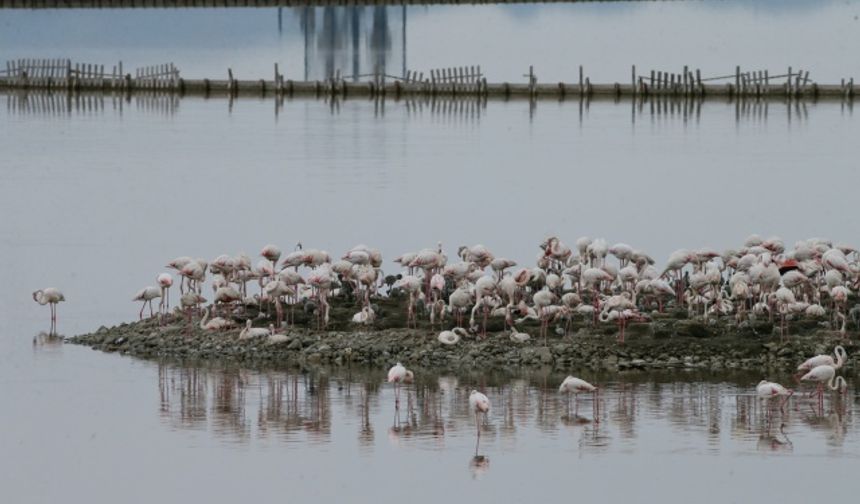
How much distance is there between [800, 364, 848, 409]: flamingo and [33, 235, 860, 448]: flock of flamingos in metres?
1.39

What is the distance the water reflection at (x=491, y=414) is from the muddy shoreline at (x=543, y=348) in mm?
534

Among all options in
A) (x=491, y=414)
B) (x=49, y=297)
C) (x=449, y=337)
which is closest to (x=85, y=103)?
(x=49, y=297)

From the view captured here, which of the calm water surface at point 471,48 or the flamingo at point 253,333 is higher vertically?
the calm water surface at point 471,48

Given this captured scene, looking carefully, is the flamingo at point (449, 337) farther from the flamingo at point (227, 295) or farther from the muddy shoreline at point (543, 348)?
the flamingo at point (227, 295)

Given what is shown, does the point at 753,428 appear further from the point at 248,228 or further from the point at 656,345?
the point at 248,228

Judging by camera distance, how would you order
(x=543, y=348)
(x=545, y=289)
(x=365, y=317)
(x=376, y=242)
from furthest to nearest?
(x=376, y=242) → (x=365, y=317) → (x=545, y=289) → (x=543, y=348)

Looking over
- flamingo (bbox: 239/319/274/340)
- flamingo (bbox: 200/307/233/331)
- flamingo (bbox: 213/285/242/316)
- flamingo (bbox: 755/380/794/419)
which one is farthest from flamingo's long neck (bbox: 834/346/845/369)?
flamingo (bbox: 200/307/233/331)

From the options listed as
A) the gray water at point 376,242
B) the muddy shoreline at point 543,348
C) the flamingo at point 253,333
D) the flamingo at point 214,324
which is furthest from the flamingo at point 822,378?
the flamingo at point 214,324

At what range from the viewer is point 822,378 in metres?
19.8

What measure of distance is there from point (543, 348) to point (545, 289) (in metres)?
1.16

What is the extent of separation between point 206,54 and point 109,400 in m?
137

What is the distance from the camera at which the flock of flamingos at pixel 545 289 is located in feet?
75.3

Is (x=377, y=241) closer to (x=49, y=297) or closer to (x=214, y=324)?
(x=49, y=297)

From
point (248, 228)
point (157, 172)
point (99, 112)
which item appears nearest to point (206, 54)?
point (99, 112)
